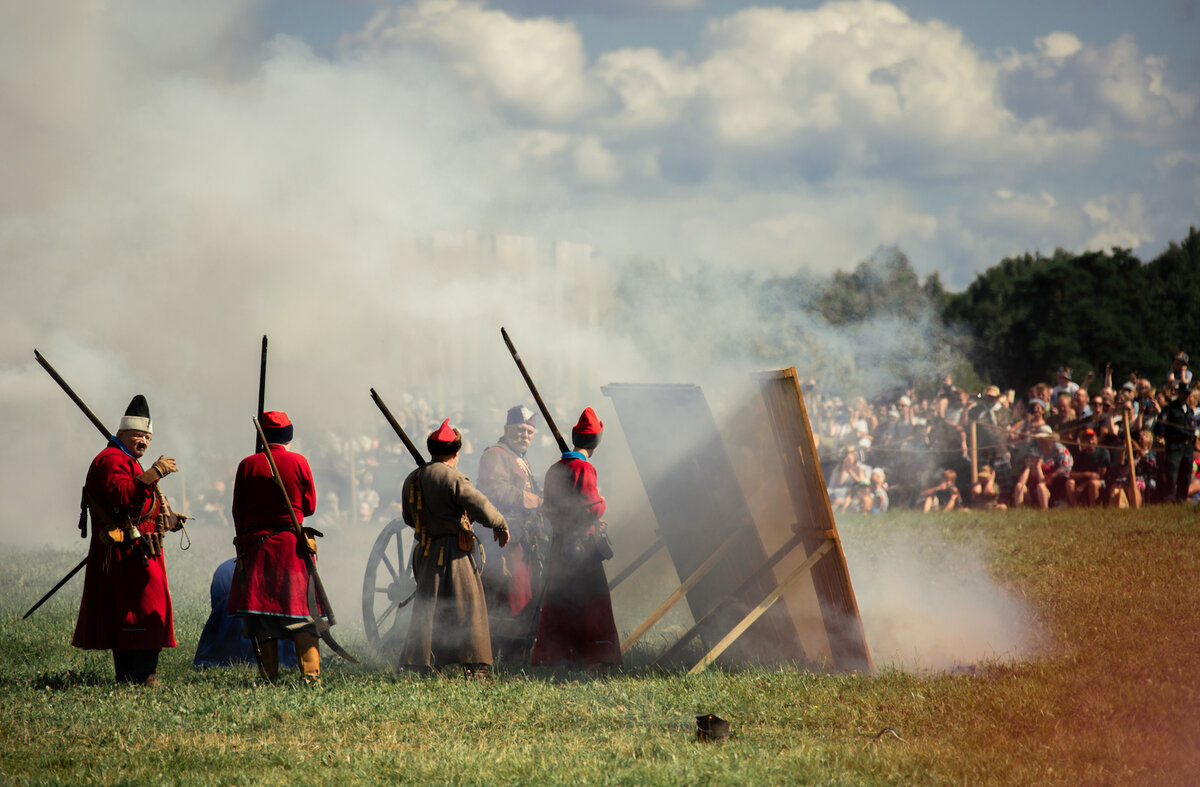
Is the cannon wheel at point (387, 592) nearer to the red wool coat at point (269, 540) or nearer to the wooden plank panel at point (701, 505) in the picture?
the red wool coat at point (269, 540)

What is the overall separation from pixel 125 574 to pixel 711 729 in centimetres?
354

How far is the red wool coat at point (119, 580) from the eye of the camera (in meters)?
6.18

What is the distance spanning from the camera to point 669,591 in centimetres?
823

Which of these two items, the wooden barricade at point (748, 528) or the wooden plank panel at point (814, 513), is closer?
the wooden plank panel at point (814, 513)

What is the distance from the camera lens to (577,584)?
6.36m

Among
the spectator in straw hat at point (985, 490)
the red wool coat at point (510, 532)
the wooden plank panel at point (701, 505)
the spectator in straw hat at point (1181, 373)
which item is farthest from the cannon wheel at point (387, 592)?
the spectator in straw hat at point (1181, 373)

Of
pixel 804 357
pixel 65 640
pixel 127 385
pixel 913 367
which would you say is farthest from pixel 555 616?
pixel 127 385

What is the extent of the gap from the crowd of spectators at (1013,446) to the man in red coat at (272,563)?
757 centimetres

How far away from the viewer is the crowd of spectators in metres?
Answer: 11.8

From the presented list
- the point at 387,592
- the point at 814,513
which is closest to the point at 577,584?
the point at 814,513

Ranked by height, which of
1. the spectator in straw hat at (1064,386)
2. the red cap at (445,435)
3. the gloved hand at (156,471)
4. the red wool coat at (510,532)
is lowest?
the red wool coat at (510,532)

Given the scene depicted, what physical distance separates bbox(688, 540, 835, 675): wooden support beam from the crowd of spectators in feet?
22.3

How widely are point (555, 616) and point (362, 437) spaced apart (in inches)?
370

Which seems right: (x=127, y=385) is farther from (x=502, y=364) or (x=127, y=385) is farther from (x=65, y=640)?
(x=65, y=640)
